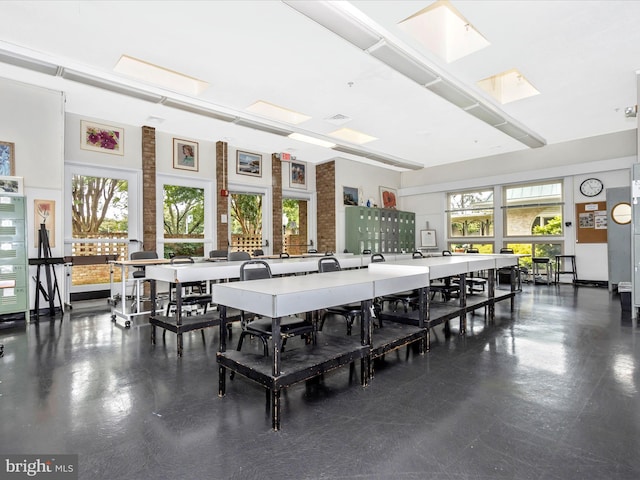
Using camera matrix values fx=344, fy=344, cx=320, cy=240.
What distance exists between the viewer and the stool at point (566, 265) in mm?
8664

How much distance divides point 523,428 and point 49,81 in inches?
277

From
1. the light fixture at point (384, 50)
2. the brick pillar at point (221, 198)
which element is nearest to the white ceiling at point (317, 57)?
the light fixture at point (384, 50)

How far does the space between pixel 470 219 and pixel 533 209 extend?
1.78m

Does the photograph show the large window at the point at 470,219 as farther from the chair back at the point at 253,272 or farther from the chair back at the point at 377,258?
the chair back at the point at 253,272

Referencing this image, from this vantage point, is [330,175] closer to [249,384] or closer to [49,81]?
[49,81]

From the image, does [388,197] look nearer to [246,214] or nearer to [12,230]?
[246,214]

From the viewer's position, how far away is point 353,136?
8336mm

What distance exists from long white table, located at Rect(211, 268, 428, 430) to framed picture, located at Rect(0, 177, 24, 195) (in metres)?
4.47

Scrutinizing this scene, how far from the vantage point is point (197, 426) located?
7.12 feet

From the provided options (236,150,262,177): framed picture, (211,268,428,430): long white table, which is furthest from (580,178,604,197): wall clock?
(211,268,428,430): long white table

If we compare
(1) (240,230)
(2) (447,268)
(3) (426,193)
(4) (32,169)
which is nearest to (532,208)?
(3) (426,193)

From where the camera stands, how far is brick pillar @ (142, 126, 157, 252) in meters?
7.11

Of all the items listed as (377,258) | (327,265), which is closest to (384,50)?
(327,265)

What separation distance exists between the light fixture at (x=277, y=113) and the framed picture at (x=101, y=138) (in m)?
2.78
